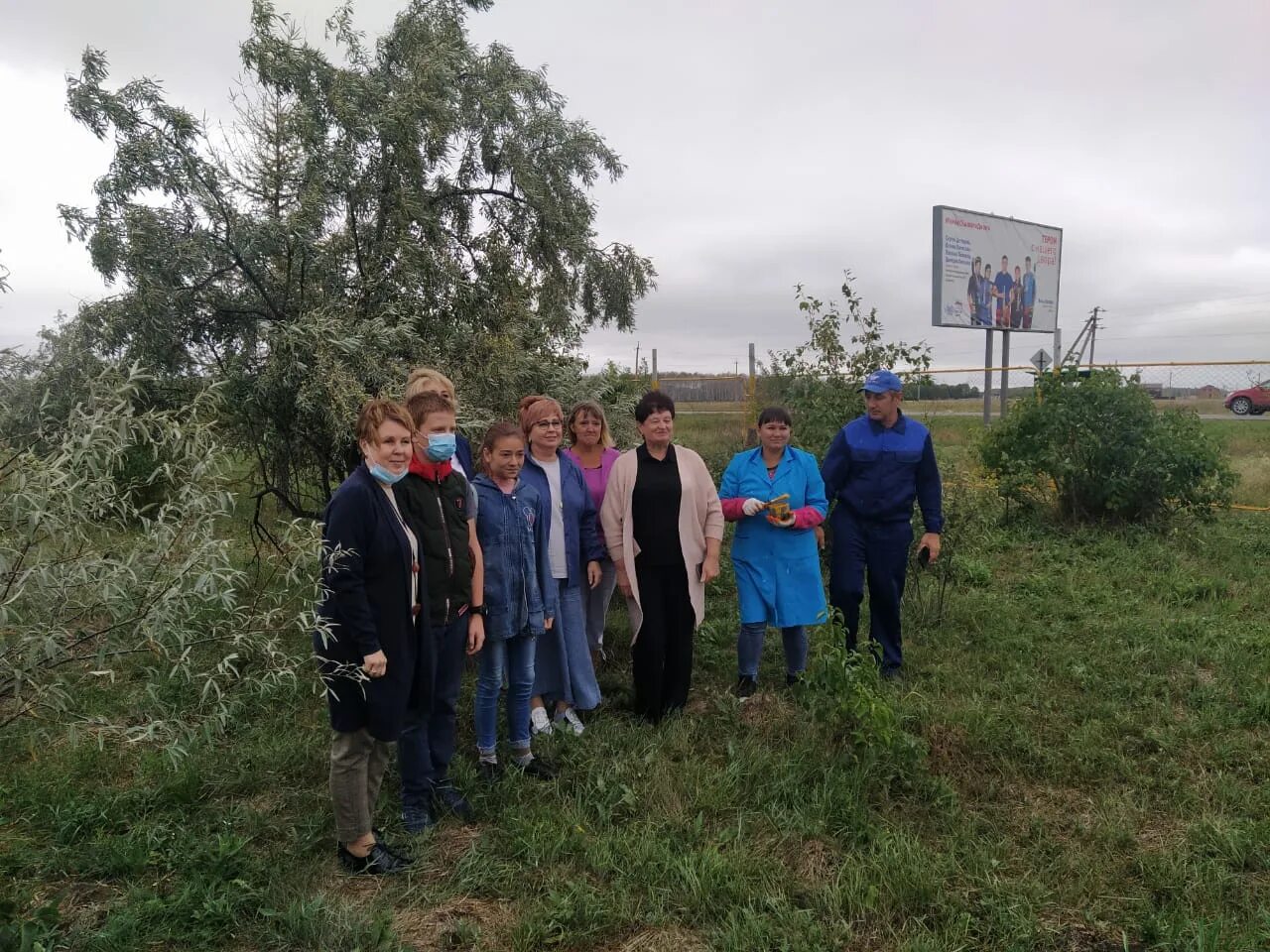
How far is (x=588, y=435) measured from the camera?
4.11 m

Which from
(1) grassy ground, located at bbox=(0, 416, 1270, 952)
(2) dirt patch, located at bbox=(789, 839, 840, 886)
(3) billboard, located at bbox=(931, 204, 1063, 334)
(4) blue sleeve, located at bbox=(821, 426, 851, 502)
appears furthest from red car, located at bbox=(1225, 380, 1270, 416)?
(2) dirt patch, located at bbox=(789, 839, 840, 886)

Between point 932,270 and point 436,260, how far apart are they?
40.1ft

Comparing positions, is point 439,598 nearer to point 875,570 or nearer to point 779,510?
point 779,510

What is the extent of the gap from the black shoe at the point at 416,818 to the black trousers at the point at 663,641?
124cm

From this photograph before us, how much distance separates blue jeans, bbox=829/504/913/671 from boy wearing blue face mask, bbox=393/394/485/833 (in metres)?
2.15

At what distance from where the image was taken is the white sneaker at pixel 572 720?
12.5 ft

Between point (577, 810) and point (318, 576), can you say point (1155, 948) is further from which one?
point (318, 576)

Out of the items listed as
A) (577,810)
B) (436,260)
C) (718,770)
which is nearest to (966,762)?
(718,770)

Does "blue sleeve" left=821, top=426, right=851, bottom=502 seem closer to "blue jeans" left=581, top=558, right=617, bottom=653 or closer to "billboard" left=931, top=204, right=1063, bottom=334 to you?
"blue jeans" left=581, top=558, right=617, bottom=653

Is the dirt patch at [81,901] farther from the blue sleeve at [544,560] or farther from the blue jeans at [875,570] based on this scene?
Answer: the blue jeans at [875,570]

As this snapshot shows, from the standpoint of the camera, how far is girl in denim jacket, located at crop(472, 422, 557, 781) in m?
3.34

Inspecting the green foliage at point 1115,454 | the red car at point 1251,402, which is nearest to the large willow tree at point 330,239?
the green foliage at point 1115,454

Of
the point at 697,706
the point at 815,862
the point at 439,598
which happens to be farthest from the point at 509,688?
the point at 815,862

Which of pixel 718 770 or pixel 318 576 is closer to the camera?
pixel 318 576
